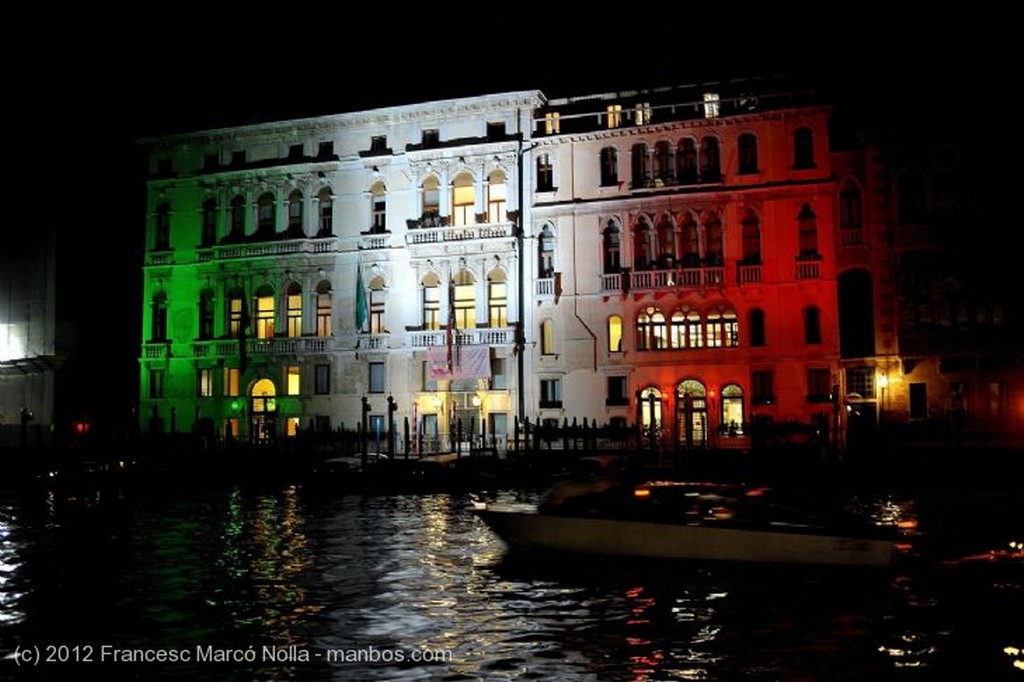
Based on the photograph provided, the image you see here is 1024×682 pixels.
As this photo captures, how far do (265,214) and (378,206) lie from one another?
618 cm

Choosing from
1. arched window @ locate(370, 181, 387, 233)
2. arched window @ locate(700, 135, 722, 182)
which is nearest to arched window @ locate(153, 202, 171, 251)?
arched window @ locate(370, 181, 387, 233)

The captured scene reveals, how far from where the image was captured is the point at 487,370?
145 ft

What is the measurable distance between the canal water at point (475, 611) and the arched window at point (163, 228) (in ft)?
103

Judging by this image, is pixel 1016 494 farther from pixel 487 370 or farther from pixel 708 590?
pixel 487 370

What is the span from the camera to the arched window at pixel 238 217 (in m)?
49.9

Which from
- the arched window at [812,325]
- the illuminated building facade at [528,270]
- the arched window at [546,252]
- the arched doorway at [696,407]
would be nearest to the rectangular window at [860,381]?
the illuminated building facade at [528,270]

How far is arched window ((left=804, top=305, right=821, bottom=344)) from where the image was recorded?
40844 mm

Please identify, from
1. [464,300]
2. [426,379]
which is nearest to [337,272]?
[464,300]

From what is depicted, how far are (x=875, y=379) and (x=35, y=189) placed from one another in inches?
1762

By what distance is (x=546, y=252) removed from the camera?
45.2 meters

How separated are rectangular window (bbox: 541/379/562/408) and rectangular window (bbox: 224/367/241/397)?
15423mm

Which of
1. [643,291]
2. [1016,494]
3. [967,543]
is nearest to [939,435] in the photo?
[1016,494]

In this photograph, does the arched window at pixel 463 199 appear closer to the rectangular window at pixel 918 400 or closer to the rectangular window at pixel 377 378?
the rectangular window at pixel 377 378

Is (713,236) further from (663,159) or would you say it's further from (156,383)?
(156,383)
